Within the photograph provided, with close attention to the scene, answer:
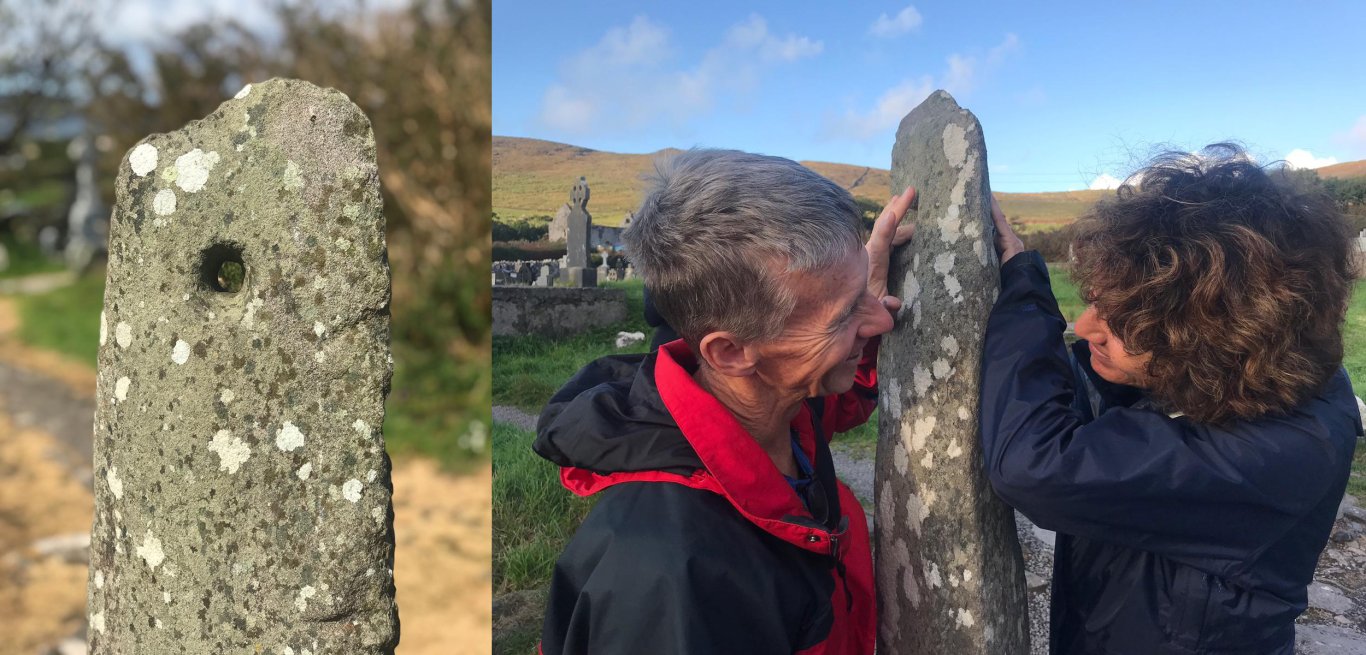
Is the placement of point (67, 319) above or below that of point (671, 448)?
below

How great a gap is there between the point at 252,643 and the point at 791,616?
1.21 meters

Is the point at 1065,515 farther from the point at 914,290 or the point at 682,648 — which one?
the point at 682,648

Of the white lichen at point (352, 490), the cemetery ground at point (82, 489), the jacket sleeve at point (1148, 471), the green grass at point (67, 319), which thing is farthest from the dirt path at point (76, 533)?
the jacket sleeve at point (1148, 471)

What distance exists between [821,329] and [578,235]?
4864 mm

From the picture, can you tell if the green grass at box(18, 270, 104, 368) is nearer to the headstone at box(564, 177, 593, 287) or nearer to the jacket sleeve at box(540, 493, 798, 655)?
the headstone at box(564, 177, 593, 287)

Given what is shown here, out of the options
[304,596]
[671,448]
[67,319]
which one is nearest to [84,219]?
[67,319]

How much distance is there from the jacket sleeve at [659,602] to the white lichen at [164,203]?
1.16m

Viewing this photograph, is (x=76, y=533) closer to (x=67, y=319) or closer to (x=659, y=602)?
(x=67, y=319)

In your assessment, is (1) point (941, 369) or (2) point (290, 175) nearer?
(2) point (290, 175)

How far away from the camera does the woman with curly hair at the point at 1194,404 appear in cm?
182

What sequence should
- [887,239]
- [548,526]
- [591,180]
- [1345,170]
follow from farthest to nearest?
[591,180] → [1345,170] → [548,526] → [887,239]

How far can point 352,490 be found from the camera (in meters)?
1.86

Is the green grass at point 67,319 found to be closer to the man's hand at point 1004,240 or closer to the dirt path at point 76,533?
the dirt path at point 76,533

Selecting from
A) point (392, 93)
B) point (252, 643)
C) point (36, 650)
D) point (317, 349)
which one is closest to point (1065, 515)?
point (317, 349)
